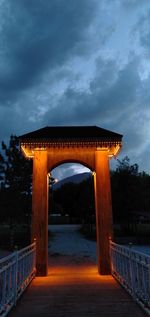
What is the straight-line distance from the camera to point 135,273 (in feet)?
15.5

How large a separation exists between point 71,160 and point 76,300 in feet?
14.9

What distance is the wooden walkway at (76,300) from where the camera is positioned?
4016mm

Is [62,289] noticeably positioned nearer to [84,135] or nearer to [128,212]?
[84,135]

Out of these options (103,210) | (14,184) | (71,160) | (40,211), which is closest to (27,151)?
(71,160)

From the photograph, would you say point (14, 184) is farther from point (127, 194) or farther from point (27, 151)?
point (127, 194)

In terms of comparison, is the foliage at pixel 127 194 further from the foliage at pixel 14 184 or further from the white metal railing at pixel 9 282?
the white metal railing at pixel 9 282

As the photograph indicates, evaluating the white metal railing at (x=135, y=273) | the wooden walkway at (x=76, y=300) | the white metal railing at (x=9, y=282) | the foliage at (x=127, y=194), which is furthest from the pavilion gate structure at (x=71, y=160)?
the foliage at (x=127, y=194)

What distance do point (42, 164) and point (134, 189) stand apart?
48.8 ft

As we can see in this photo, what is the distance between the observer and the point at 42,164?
27.3 feet

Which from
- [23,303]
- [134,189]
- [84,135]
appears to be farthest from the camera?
[134,189]

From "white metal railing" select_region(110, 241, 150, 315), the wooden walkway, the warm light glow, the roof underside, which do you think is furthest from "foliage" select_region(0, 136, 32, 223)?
"white metal railing" select_region(110, 241, 150, 315)

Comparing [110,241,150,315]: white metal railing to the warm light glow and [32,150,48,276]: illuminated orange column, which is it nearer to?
[32,150,48,276]: illuminated orange column

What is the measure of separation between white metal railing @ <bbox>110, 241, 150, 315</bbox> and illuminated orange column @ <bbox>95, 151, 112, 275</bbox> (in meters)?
1.18

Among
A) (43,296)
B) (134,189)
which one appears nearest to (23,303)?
(43,296)
